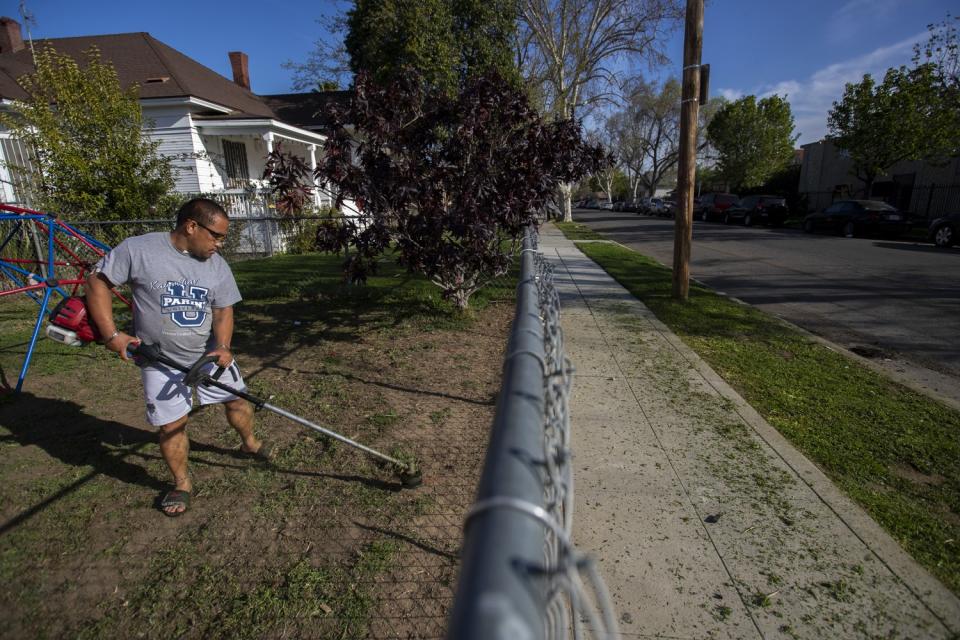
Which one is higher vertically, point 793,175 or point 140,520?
point 793,175

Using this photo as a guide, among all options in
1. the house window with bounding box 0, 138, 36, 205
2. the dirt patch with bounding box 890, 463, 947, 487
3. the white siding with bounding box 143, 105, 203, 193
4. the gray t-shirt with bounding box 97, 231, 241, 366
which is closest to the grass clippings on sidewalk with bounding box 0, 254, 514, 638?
the gray t-shirt with bounding box 97, 231, 241, 366

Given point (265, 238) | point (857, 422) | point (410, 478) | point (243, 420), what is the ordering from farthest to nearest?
1. point (265, 238)
2. point (857, 422)
3. point (243, 420)
4. point (410, 478)

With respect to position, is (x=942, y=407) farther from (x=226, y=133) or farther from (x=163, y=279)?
(x=226, y=133)

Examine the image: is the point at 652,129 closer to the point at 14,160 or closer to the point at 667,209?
the point at 667,209

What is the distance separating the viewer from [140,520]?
9.51ft

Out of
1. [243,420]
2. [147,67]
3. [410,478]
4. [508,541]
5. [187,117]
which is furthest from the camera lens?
[147,67]

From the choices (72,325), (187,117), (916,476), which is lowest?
(916,476)

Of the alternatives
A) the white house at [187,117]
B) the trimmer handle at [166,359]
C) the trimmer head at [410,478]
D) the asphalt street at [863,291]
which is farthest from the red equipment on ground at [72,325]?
the white house at [187,117]

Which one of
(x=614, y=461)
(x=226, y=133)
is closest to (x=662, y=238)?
(x=226, y=133)

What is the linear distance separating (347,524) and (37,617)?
4.52 feet

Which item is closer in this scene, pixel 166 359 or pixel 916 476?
pixel 166 359

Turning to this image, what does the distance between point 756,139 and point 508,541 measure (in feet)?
155

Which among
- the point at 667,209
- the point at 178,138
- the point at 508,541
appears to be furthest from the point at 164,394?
the point at 667,209

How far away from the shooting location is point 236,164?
61.2 ft
